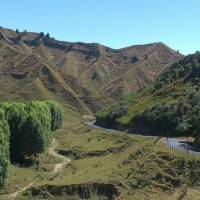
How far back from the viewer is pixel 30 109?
90938 millimetres

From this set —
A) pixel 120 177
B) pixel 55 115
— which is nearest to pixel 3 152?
pixel 120 177

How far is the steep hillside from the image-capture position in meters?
103

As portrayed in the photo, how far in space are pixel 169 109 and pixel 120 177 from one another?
4770 cm

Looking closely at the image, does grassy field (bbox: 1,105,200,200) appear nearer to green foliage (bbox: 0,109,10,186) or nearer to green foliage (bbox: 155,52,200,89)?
green foliage (bbox: 0,109,10,186)

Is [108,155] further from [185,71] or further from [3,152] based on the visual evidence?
[185,71]

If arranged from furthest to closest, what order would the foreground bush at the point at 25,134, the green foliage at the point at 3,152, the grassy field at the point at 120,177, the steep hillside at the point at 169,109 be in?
the steep hillside at the point at 169,109, the foreground bush at the point at 25,134, the green foliage at the point at 3,152, the grassy field at the point at 120,177

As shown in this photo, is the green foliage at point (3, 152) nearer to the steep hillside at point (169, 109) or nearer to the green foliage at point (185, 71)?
the steep hillside at point (169, 109)

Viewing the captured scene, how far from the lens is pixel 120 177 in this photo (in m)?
65.4

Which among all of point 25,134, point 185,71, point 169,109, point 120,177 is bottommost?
point 120,177

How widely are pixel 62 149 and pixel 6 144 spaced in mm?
36152

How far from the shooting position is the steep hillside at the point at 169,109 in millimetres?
103381

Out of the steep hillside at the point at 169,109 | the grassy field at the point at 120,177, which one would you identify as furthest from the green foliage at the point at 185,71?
the grassy field at the point at 120,177

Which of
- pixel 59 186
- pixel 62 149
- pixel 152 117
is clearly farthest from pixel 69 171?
pixel 152 117

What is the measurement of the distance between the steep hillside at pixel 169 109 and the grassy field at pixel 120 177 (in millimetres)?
16864
